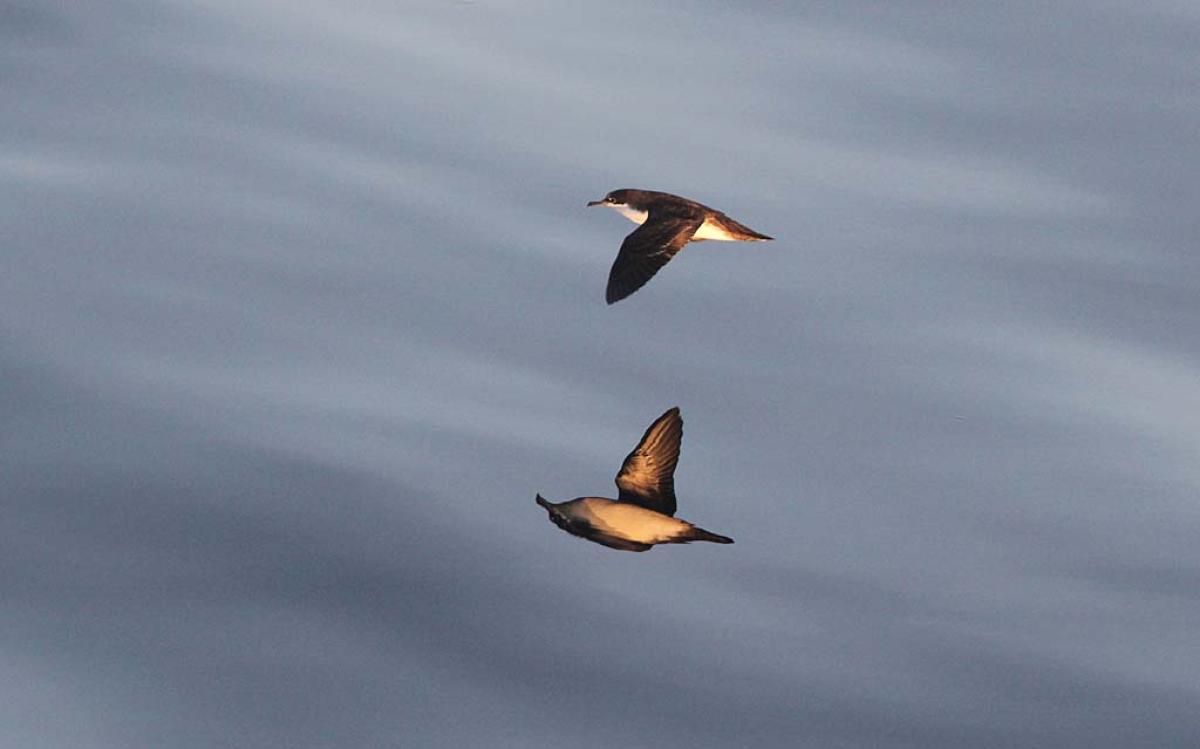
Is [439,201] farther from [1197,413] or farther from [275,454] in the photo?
[1197,413]

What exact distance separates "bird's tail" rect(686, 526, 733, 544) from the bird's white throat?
3.69m

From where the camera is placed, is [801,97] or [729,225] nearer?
[729,225]

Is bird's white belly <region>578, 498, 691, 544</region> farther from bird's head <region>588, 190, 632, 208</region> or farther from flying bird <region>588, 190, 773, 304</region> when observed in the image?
bird's head <region>588, 190, 632, 208</region>

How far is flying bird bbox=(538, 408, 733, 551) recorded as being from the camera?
432 inches

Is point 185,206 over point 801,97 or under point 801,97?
under

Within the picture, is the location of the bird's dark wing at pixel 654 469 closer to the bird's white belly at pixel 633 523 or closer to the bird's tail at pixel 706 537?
the bird's white belly at pixel 633 523

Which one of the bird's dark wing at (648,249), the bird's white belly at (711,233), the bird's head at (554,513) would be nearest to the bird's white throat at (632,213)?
the bird's dark wing at (648,249)

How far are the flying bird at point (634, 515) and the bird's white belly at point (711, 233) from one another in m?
3.17

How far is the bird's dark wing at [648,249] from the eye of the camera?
43.1 ft

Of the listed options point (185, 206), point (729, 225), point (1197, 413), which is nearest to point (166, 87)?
point (185, 206)

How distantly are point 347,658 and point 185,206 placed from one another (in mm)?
5959

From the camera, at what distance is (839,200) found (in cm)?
1539

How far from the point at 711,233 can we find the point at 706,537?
13.0ft

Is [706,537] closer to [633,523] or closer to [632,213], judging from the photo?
[633,523]
